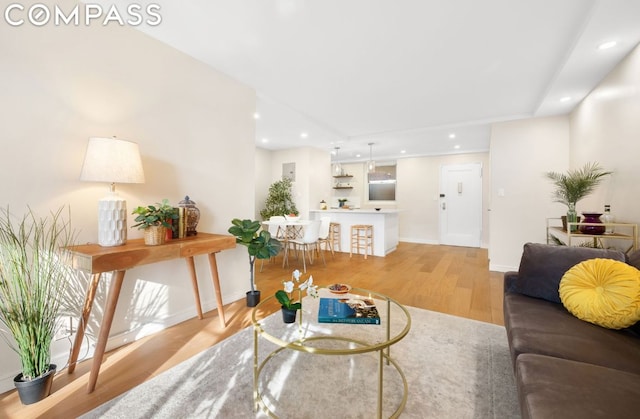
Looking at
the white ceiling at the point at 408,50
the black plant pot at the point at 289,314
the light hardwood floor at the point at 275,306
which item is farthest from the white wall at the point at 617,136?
the black plant pot at the point at 289,314

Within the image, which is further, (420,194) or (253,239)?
(420,194)

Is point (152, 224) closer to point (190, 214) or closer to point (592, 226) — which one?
point (190, 214)

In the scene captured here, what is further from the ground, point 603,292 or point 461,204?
point 461,204

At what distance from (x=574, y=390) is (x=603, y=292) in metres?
0.87

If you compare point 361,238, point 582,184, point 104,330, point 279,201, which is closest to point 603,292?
point 582,184

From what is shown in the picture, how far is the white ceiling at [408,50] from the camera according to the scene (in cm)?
189

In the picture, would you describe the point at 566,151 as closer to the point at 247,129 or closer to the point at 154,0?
the point at 247,129

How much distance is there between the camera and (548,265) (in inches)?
70.9

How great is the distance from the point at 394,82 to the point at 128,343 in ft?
11.7

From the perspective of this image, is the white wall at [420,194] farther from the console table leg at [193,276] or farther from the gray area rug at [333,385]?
the gray area rug at [333,385]

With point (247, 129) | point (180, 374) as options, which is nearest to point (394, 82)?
point (247, 129)

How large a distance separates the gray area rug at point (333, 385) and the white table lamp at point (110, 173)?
97cm

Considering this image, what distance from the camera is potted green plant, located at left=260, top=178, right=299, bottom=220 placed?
622 cm

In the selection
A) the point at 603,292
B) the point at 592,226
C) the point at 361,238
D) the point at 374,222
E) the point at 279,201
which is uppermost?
the point at 279,201
